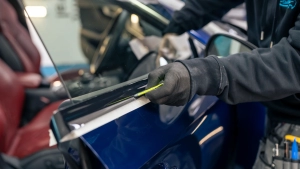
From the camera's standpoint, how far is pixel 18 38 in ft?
8.03

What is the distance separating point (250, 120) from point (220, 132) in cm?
22

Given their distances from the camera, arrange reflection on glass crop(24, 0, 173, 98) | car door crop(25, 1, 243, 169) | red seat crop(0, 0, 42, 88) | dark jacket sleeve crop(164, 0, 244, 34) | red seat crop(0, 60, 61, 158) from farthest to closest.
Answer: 1. red seat crop(0, 0, 42, 88)
2. red seat crop(0, 60, 61, 158)
3. dark jacket sleeve crop(164, 0, 244, 34)
4. reflection on glass crop(24, 0, 173, 98)
5. car door crop(25, 1, 243, 169)

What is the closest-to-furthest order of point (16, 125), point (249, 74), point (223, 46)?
point (249, 74), point (223, 46), point (16, 125)

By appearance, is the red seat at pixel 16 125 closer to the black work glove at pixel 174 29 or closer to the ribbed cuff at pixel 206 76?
the black work glove at pixel 174 29

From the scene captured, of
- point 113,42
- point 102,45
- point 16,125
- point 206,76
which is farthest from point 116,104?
point 16,125

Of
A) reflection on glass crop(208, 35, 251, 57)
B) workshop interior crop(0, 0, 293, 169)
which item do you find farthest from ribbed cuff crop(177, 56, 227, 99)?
reflection on glass crop(208, 35, 251, 57)

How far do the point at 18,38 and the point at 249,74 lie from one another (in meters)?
2.03

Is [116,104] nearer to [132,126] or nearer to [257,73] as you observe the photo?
[132,126]

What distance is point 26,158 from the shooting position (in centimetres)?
153

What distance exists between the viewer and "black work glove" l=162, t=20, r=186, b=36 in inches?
57.0

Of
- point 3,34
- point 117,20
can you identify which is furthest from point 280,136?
point 3,34

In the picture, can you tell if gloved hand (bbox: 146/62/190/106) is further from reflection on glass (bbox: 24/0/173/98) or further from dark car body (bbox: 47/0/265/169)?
reflection on glass (bbox: 24/0/173/98)

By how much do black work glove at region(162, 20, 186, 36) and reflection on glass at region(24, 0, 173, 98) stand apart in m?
0.06

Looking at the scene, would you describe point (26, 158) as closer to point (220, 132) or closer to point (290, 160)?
point (220, 132)
